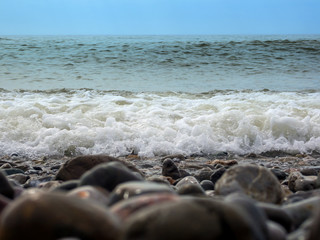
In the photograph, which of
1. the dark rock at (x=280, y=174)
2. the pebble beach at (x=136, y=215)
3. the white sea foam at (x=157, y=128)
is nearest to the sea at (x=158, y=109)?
→ the white sea foam at (x=157, y=128)

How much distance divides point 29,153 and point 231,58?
10210 mm

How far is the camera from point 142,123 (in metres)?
5.37

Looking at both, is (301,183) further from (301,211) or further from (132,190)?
(132,190)

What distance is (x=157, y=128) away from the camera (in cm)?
521

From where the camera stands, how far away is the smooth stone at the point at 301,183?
3127 millimetres

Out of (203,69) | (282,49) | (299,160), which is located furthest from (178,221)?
(282,49)

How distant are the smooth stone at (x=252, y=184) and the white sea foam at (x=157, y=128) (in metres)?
2.17

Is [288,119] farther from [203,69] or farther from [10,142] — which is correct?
[203,69]

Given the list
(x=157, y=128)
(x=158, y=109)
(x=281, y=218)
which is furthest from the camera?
(x=158, y=109)

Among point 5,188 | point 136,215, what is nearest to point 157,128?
point 5,188

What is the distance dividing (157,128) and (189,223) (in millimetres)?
3936

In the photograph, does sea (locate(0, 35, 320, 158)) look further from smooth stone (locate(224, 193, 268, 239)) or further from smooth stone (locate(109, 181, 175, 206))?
smooth stone (locate(224, 193, 268, 239))

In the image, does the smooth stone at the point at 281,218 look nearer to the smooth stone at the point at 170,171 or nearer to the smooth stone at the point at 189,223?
the smooth stone at the point at 189,223

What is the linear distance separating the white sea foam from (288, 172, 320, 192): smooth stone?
149cm
